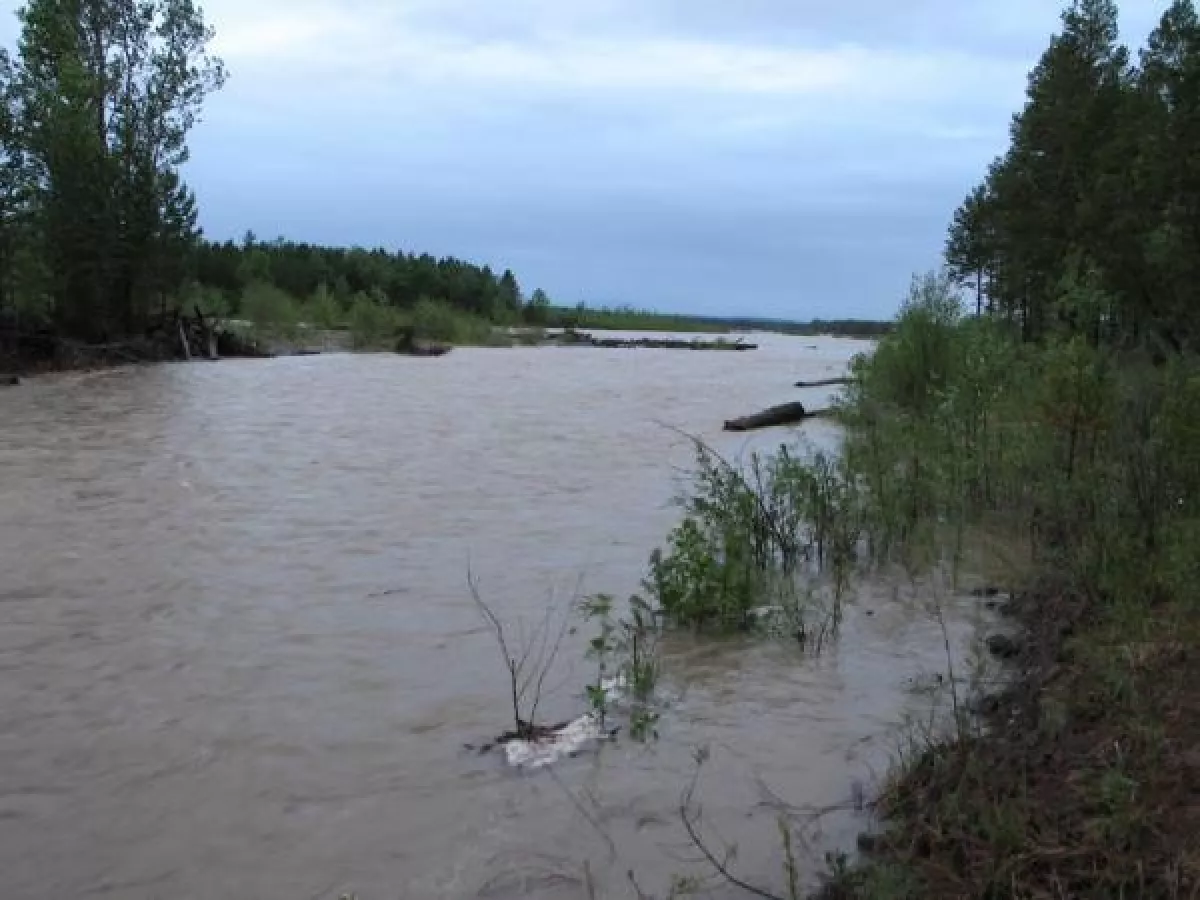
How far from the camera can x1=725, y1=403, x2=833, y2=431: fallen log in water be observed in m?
19.5

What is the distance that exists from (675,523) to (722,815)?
623 cm

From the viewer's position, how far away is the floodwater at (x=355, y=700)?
3963mm

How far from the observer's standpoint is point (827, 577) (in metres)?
8.11

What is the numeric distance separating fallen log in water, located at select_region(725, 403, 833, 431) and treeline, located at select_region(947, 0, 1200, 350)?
16.1 ft

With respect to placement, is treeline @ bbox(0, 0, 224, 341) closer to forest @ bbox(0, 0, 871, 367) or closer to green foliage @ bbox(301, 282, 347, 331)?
forest @ bbox(0, 0, 871, 367)

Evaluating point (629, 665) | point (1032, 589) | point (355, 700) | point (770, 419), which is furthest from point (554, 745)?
point (770, 419)

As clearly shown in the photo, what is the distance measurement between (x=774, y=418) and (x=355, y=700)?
15370mm

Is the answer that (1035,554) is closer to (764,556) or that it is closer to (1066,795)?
(764,556)

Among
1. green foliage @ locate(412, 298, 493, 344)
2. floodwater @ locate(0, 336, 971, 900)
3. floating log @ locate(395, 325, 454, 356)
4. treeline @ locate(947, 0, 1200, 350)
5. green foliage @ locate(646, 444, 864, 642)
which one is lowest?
floodwater @ locate(0, 336, 971, 900)

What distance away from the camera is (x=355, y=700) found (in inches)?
220

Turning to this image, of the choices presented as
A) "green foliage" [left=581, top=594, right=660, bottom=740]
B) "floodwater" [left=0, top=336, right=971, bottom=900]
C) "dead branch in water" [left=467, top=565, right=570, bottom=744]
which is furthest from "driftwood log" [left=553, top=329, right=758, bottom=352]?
"green foliage" [left=581, top=594, right=660, bottom=740]

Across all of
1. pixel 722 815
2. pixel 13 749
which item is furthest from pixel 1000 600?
pixel 13 749

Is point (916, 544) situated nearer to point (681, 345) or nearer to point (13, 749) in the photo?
point (13, 749)

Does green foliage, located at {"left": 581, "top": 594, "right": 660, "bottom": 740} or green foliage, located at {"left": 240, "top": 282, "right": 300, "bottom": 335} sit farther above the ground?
green foliage, located at {"left": 240, "top": 282, "right": 300, "bottom": 335}
